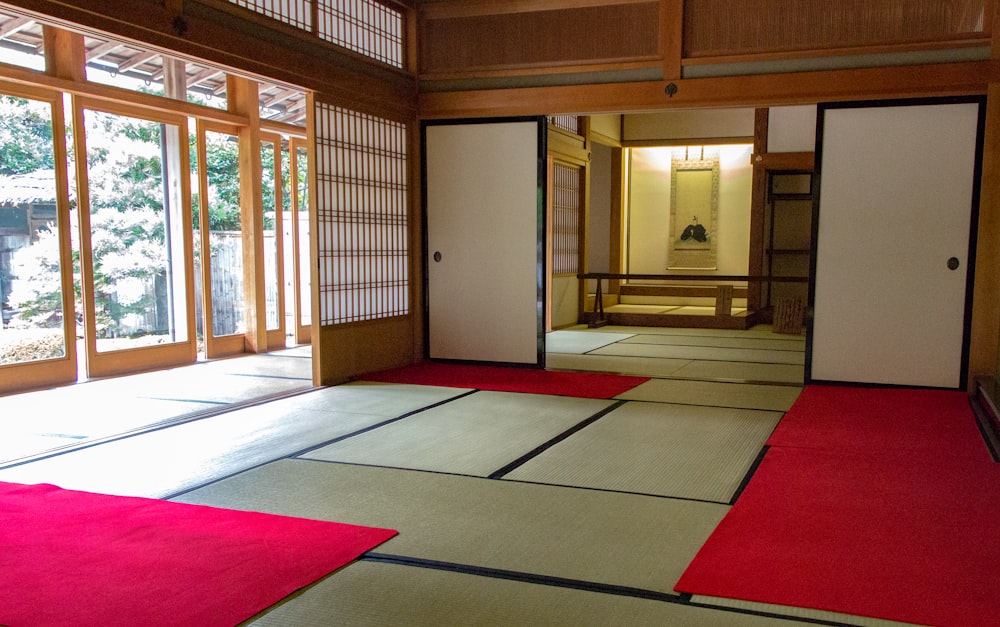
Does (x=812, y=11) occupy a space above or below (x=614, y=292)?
above

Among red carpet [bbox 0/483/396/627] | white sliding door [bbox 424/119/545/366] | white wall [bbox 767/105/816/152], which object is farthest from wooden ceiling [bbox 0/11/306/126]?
white wall [bbox 767/105/816/152]

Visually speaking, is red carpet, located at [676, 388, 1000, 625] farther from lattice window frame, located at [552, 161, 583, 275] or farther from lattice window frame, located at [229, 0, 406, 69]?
lattice window frame, located at [552, 161, 583, 275]

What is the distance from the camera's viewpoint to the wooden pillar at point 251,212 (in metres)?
6.78

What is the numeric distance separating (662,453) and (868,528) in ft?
3.56

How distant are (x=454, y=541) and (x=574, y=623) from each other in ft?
2.07

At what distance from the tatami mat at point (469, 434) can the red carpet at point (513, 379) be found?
10.7 inches

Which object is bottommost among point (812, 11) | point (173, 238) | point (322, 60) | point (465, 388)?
point (465, 388)

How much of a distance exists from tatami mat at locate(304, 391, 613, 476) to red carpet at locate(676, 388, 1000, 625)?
3.51 feet

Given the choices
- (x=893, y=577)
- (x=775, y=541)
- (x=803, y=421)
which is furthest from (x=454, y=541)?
(x=803, y=421)

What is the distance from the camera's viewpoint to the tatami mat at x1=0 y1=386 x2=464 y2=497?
317 cm

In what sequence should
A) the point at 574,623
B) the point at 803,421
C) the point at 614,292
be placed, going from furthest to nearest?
the point at 614,292 → the point at 803,421 → the point at 574,623

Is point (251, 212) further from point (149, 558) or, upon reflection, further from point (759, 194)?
point (759, 194)

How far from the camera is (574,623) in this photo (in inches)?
77.5

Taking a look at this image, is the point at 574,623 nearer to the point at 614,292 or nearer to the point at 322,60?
the point at 322,60
